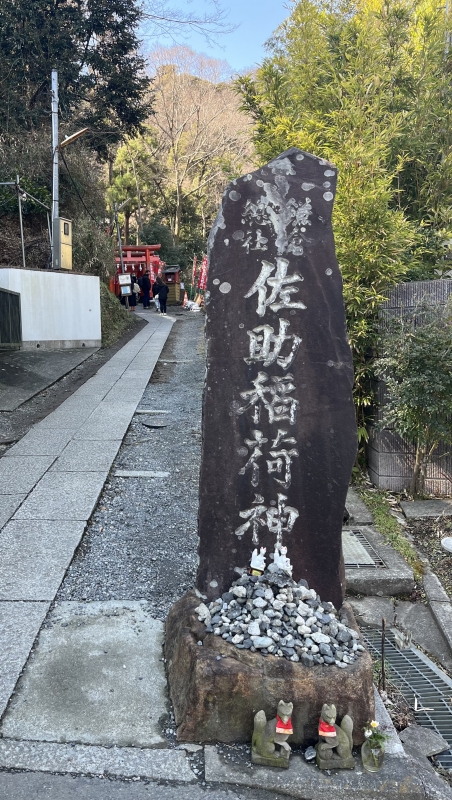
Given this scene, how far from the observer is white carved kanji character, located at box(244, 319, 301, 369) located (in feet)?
9.83

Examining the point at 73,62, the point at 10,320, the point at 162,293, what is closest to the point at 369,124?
the point at 10,320

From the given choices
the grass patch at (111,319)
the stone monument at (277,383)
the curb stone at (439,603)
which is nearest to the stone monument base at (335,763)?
the stone monument at (277,383)

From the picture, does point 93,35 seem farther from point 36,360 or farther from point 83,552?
point 83,552

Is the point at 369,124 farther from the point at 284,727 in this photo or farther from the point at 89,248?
the point at 89,248

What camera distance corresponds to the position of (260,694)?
2633mm

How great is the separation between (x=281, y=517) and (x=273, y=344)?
870mm

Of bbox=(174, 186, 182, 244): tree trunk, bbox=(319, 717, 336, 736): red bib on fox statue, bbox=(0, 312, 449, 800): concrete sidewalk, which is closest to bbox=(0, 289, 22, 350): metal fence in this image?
bbox=(0, 312, 449, 800): concrete sidewalk

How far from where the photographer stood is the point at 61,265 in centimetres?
1406

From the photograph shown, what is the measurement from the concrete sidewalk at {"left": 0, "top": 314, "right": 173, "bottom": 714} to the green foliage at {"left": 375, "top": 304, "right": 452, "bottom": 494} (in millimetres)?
2774

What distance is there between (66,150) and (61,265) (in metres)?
5.65

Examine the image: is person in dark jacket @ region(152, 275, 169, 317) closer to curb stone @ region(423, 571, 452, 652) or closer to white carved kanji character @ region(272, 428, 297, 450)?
curb stone @ region(423, 571, 452, 652)

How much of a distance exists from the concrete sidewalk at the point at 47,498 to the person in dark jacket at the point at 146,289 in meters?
17.0

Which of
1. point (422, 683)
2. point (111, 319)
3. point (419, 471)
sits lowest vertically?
point (422, 683)

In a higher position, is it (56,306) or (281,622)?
(56,306)
